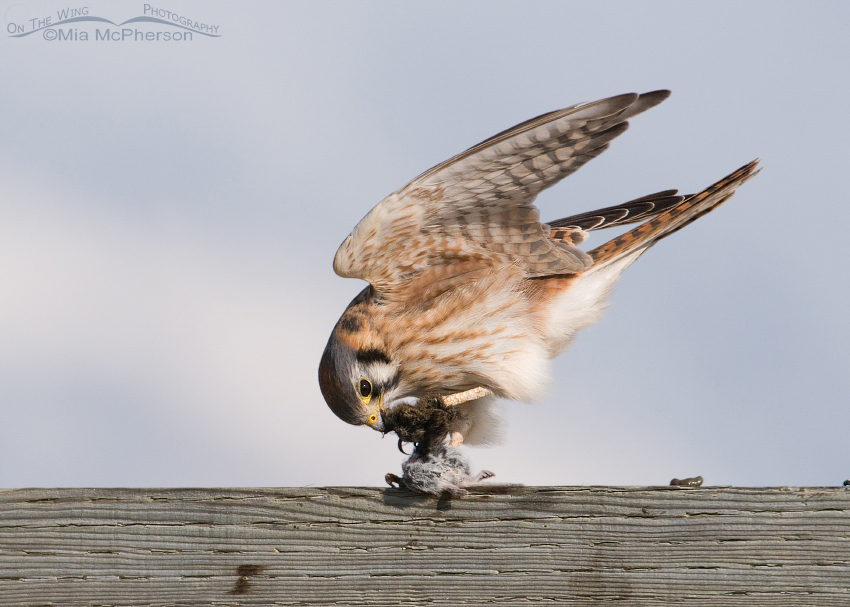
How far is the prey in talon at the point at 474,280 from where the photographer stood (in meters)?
2.76

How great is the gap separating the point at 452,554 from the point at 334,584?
0.99 feet

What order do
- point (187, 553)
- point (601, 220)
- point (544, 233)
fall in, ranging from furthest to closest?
point (601, 220) < point (544, 233) < point (187, 553)

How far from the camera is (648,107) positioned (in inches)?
101

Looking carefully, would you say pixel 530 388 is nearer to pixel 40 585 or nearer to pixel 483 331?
pixel 483 331

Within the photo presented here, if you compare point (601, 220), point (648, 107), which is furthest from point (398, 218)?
point (601, 220)

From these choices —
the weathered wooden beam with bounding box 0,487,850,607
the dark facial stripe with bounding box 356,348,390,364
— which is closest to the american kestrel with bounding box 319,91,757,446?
the dark facial stripe with bounding box 356,348,390,364

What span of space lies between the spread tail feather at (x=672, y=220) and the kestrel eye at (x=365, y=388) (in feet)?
4.05

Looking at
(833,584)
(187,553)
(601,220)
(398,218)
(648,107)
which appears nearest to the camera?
(833,584)

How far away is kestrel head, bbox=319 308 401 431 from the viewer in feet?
9.75

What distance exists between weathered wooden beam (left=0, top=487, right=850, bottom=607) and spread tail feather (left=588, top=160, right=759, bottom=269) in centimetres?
184

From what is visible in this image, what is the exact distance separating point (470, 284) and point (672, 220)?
40.5 inches

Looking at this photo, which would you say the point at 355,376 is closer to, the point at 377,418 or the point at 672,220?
the point at 377,418

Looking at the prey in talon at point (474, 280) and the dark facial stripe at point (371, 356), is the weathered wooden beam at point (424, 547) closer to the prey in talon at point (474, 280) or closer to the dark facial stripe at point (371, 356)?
the prey in talon at point (474, 280)

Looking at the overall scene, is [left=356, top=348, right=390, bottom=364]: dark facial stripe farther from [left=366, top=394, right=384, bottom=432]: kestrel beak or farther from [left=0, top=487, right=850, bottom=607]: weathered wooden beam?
[left=0, top=487, right=850, bottom=607]: weathered wooden beam
